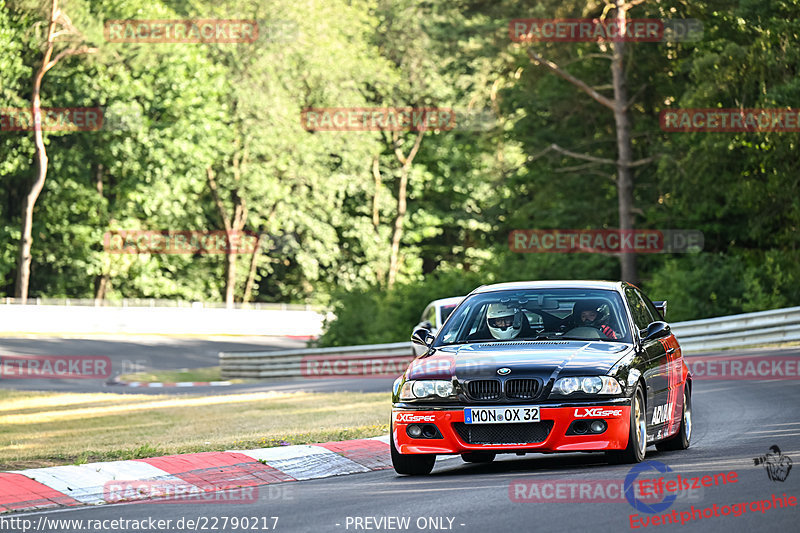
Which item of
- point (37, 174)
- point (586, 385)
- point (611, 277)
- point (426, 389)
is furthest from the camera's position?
point (37, 174)

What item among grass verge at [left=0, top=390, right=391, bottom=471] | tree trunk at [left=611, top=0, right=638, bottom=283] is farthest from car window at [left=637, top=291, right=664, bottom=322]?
tree trunk at [left=611, top=0, right=638, bottom=283]

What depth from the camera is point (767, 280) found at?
3241 centimetres

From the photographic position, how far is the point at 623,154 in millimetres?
37812

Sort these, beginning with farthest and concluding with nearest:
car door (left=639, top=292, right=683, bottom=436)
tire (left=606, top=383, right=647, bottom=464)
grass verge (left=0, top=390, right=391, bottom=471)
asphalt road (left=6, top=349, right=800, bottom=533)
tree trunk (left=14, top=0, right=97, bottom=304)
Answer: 1. tree trunk (left=14, top=0, right=97, bottom=304)
2. grass verge (left=0, top=390, right=391, bottom=471)
3. car door (left=639, top=292, right=683, bottom=436)
4. tire (left=606, top=383, right=647, bottom=464)
5. asphalt road (left=6, top=349, right=800, bottom=533)

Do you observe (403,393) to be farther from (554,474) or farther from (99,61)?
(99,61)

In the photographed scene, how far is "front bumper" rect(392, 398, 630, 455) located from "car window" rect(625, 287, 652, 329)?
1699 millimetres

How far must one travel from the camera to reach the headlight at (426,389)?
9641 millimetres

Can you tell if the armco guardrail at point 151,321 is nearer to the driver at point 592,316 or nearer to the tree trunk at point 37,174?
the tree trunk at point 37,174

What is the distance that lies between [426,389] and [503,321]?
1327mm

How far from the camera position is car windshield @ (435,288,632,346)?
10.6 metres

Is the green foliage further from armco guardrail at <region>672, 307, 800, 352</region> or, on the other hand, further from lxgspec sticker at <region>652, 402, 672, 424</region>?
lxgspec sticker at <region>652, 402, 672, 424</region>

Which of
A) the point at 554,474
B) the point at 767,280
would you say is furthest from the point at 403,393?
the point at 767,280

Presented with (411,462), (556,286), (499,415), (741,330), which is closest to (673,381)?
(556,286)

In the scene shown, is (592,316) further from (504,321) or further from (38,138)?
(38,138)
